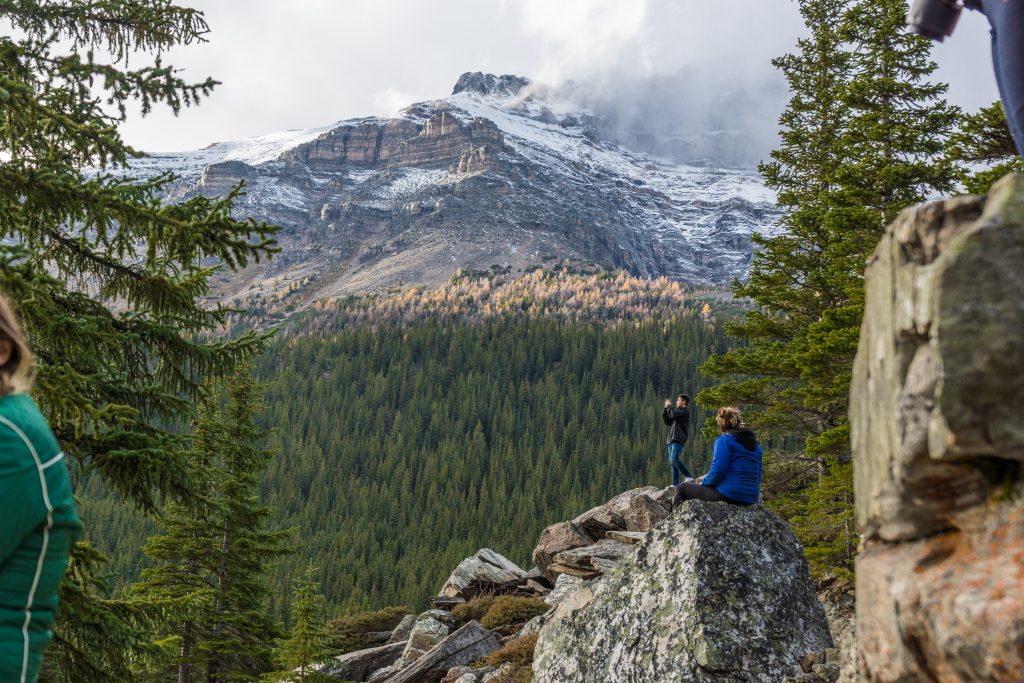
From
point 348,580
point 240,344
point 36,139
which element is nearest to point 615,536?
point 240,344

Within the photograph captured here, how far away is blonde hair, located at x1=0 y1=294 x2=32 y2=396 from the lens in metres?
1.90

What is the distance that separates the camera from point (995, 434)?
6.27 feet

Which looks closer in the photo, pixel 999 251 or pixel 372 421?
pixel 999 251

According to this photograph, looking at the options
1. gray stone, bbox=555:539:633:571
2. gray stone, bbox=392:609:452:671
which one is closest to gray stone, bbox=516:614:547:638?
gray stone, bbox=555:539:633:571

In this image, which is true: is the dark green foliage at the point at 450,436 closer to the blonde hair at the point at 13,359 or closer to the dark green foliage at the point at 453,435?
the dark green foliage at the point at 453,435

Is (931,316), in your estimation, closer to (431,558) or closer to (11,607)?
(11,607)

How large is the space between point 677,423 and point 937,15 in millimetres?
13569

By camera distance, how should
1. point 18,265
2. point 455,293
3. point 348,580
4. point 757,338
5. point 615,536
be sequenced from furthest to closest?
point 455,293, point 348,580, point 615,536, point 757,338, point 18,265

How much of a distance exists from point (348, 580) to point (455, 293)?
120m

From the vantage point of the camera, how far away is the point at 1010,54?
2125mm

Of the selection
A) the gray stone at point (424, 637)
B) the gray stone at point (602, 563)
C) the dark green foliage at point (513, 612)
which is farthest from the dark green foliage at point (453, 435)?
the gray stone at point (602, 563)

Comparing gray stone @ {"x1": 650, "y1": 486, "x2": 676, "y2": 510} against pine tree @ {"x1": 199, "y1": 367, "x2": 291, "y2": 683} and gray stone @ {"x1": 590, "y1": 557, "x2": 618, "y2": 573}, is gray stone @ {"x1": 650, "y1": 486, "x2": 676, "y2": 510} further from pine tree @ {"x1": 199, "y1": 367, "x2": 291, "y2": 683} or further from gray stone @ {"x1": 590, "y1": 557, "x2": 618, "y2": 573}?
pine tree @ {"x1": 199, "y1": 367, "x2": 291, "y2": 683}

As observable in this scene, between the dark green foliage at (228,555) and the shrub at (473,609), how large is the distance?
5.06 metres

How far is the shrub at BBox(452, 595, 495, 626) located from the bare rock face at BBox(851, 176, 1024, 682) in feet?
61.3
